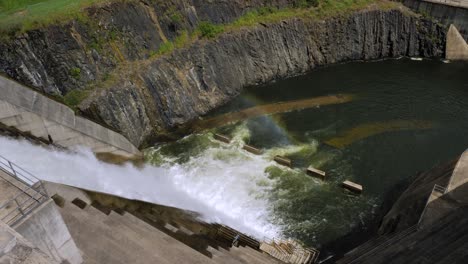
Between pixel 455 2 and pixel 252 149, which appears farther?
pixel 455 2

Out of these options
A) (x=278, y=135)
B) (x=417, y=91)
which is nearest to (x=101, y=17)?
(x=278, y=135)

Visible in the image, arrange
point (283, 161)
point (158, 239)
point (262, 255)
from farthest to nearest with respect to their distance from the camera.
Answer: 1. point (283, 161)
2. point (262, 255)
3. point (158, 239)

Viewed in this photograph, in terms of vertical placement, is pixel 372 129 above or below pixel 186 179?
below

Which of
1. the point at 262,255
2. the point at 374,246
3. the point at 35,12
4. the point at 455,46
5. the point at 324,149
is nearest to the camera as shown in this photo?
the point at 374,246

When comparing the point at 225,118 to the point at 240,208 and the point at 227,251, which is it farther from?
the point at 227,251

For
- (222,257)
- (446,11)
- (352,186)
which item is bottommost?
(352,186)

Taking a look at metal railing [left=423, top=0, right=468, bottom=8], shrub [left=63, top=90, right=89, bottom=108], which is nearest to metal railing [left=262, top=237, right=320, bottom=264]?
shrub [left=63, top=90, right=89, bottom=108]

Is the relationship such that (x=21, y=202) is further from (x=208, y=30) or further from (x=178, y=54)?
(x=208, y=30)

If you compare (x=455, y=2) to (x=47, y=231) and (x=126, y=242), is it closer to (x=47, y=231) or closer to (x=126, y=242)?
(x=126, y=242)

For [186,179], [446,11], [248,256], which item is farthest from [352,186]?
[446,11]
